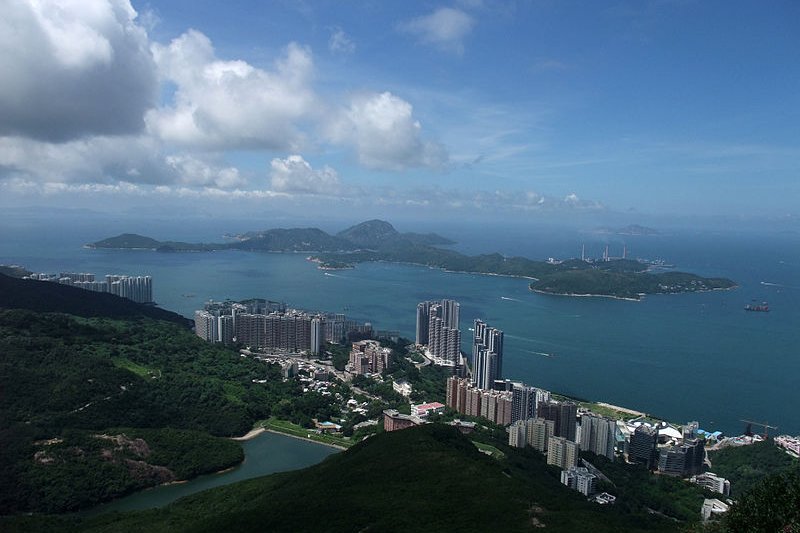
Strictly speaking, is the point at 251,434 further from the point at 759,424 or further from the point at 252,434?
the point at 759,424

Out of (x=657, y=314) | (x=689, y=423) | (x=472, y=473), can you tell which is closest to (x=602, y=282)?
(x=657, y=314)

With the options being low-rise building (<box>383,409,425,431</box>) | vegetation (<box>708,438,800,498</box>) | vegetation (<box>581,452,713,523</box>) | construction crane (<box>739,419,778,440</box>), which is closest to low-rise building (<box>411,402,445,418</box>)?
low-rise building (<box>383,409,425,431</box>)

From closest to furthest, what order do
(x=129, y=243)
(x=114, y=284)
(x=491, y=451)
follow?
(x=491, y=451) < (x=114, y=284) < (x=129, y=243)

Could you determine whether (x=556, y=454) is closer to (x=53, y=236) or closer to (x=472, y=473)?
(x=472, y=473)

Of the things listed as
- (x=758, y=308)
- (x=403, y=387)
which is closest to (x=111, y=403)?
(x=403, y=387)

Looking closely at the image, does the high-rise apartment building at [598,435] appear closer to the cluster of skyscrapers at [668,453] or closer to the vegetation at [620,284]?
the cluster of skyscrapers at [668,453]

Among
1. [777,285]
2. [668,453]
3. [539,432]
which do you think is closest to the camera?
[668,453]

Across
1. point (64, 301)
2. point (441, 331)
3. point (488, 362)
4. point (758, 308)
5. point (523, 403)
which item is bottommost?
Answer: point (523, 403)
